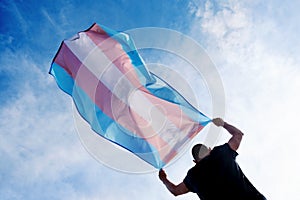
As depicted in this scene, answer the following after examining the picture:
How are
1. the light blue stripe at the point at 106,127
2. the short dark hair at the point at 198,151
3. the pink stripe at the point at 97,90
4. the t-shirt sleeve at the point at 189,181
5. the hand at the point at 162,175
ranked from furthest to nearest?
1. the pink stripe at the point at 97,90
2. the light blue stripe at the point at 106,127
3. the hand at the point at 162,175
4. the short dark hair at the point at 198,151
5. the t-shirt sleeve at the point at 189,181

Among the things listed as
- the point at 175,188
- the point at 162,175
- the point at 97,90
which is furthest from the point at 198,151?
the point at 97,90

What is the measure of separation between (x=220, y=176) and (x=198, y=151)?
516 mm

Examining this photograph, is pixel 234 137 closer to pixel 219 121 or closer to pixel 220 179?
pixel 219 121

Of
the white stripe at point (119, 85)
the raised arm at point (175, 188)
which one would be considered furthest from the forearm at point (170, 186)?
the white stripe at point (119, 85)

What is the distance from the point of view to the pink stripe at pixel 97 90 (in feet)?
20.7

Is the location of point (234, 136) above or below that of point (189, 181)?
above

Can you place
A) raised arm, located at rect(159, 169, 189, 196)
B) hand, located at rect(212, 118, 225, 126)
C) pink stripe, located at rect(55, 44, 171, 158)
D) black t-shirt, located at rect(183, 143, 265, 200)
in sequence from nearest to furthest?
black t-shirt, located at rect(183, 143, 265, 200) → raised arm, located at rect(159, 169, 189, 196) → hand, located at rect(212, 118, 225, 126) → pink stripe, located at rect(55, 44, 171, 158)

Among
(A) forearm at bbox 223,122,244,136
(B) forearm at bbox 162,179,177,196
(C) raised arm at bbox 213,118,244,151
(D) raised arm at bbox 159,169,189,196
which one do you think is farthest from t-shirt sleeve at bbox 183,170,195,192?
(A) forearm at bbox 223,122,244,136

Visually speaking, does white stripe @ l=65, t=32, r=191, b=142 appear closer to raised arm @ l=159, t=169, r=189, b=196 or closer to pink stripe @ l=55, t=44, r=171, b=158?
pink stripe @ l=55, t=44, r=171, b=158

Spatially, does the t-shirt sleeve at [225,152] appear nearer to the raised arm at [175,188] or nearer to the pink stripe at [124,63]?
the raised arm at [175,188]

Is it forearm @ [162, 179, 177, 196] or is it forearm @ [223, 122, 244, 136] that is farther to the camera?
forearm @ [162, 179, 177, 196]

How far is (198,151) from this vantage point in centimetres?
429

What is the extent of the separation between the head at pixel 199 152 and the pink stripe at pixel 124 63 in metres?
1.76

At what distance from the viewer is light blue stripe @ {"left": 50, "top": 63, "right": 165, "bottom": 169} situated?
20.1 feet
